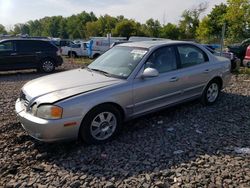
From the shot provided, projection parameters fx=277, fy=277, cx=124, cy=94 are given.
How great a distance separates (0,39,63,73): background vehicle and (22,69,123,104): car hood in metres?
8.09

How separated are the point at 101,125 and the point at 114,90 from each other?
1.94 ft

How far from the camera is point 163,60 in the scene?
5.25 m

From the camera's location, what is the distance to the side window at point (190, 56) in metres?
5.61

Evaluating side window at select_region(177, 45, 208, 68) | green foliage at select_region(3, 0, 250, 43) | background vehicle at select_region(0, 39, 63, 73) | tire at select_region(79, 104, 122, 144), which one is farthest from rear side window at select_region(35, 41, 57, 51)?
green foliage at select_region(3, 0, 250, 43)

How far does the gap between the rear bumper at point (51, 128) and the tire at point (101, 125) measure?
0.16 m

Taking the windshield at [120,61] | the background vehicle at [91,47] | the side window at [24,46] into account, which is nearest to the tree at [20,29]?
the background vehicle at [91,47]

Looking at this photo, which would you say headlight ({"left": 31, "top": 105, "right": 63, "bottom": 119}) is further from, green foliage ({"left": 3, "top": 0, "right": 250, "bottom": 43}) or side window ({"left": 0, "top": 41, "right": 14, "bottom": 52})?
green foliage ({"left": 3, "top": 0, "right": 250, "bottom": 43})

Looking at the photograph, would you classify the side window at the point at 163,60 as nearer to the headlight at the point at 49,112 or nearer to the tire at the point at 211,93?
the tire at the point at 211,93

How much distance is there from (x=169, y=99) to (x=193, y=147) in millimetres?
1265

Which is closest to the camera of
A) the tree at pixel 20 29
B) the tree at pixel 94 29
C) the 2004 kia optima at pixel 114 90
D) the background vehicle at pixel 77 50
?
the 2004 kia optima at pixel 114 90

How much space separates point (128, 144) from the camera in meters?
4.43

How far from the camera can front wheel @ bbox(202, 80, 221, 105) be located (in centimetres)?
622

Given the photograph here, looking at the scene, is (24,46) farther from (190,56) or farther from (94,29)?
(94,29)

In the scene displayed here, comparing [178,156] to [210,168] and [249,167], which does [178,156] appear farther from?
[249,167]
